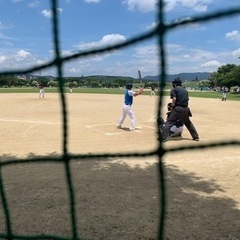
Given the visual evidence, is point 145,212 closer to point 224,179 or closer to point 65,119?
point 224,179

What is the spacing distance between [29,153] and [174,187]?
12.3 ft

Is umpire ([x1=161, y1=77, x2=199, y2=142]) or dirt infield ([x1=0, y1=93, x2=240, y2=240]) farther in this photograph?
umpire ([x1=161, y1=77, x2=199, y2=142])

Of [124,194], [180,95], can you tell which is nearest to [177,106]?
[180,95]

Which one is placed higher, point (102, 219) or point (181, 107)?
point (181, 107)

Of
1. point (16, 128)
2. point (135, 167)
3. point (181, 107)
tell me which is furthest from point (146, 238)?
point (16, 128)

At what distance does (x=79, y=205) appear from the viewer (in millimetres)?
5109

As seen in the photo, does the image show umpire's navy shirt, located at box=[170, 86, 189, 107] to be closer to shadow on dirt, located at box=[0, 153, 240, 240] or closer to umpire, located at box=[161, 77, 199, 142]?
umpire, located at box=[161, 77, 199, 142]

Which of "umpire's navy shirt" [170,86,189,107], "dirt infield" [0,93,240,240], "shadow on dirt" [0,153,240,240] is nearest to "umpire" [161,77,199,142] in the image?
"umpire's navy shirt" [170,86,189,107]

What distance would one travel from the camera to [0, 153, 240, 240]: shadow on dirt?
4.38m

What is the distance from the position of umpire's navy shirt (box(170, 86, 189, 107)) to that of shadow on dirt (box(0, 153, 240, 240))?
3.34 metres

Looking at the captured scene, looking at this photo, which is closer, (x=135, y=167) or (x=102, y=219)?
(x=102, y=219)

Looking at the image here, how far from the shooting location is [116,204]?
5.12 m

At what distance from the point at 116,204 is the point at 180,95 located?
17.5 ft

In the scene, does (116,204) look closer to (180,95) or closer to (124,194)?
(124,194)
